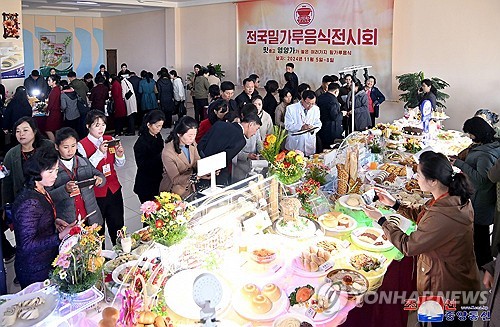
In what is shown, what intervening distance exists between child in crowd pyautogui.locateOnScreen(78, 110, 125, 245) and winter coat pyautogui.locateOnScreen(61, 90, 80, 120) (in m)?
4.67

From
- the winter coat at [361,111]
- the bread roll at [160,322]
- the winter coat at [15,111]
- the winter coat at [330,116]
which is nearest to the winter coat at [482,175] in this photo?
the winter coat at [330,116]

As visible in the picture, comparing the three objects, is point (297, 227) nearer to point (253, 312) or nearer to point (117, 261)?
point (253, 312)

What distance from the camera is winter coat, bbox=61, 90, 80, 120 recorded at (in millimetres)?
7758

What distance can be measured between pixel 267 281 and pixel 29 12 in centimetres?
1451

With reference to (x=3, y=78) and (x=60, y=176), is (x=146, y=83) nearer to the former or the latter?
(x=3, y=78)

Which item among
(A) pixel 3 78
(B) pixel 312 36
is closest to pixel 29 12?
(A) pixel 3 78

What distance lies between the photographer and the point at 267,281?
7.51 feet

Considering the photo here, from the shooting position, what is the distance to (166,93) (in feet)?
32.9

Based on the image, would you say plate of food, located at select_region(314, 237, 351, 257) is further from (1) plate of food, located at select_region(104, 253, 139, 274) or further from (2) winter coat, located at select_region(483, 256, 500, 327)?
(1) plate of food, located at select_region(104, 253, 139, 274)

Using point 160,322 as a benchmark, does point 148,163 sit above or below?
above

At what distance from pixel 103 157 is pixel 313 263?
6.18 feet

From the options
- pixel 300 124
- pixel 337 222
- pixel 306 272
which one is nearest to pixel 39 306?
pixel 306 272

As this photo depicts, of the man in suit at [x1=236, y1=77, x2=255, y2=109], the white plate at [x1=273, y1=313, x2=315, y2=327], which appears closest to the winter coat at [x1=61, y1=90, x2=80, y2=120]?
the man in suit at [x1=236, y1=77, x2=255, y2=109]

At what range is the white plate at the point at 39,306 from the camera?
176 cm
